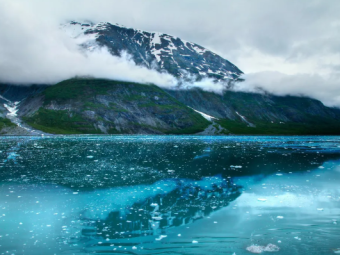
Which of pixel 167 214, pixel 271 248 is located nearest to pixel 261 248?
pixel 271 248

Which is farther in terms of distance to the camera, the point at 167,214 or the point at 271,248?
the point at 167,214

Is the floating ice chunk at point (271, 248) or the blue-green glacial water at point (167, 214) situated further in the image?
the blue-green glacial water at point (167, 214)

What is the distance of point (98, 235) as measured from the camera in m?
A: 13.8

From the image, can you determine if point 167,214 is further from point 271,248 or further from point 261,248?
point 271,248

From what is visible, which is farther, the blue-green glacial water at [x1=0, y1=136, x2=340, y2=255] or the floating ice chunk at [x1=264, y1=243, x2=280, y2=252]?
the blue-green glacial water at [x1=0, y1=136, x2=340, y2=255]

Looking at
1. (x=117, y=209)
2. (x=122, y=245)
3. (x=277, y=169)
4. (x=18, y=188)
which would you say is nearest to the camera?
(x=122, y=245)

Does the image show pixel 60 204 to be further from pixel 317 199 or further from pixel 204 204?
pixel 317 199

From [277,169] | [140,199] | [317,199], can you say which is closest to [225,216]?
[140,199]

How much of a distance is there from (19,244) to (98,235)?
3686mm

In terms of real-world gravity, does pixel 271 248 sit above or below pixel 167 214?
above

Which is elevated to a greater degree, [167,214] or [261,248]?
[261,248]

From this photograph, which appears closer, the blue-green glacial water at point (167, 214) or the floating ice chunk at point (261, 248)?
the floating ice chunk at point (261, 248)

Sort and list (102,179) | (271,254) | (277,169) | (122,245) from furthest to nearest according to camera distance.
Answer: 1. (277,169)
2. (102,179)
3. (122,245)
4. (271,254)

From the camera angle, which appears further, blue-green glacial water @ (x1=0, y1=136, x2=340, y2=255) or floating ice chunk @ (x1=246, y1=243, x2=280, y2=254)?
blue-green glacial water @ (x1=0, y1=136, x2=340, y2=255)
